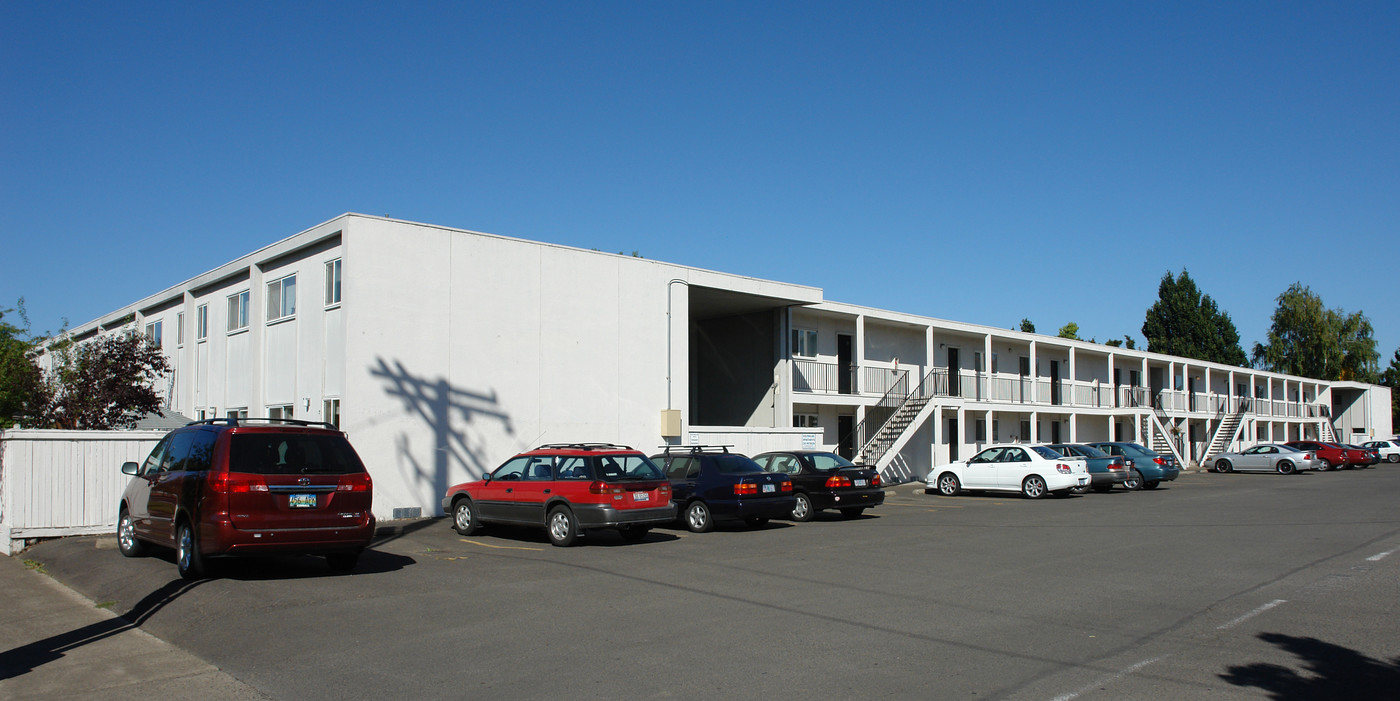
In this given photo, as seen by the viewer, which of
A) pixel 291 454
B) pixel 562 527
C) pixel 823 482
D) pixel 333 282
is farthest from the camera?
pixel 333 282

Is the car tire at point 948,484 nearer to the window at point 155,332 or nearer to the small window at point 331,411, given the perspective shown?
the small window at point 331,411

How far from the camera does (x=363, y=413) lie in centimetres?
1906

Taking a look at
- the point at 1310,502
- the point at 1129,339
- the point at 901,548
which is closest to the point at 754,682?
the point at 901,548

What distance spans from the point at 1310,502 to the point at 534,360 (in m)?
18.9

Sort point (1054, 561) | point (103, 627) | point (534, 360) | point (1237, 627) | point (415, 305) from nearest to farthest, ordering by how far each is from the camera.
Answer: point (1237, 627), point (103, 627), point (1054, 561), point (415, 305), point (534, 360)

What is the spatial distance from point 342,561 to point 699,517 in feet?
22.3

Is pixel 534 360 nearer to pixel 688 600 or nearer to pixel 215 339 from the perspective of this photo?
pixel 215 339

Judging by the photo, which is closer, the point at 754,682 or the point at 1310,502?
the point at 754,682

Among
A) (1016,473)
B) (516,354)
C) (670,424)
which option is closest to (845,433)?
(1016,473)

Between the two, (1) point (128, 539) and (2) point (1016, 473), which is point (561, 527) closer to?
(1) point (128, 539)

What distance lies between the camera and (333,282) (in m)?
20.0

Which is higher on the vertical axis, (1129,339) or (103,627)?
(1129,339)

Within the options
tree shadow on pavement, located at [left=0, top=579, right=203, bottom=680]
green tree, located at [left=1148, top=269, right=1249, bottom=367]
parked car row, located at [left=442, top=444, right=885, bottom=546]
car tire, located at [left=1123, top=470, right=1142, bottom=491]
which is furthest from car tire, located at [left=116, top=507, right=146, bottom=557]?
green tree, located at [left=1148, top=269, right=1249, bottom=367]

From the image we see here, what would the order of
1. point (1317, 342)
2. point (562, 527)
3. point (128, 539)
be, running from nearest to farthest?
point (128, 539) → point (562, 527) → point (1317, 342)
